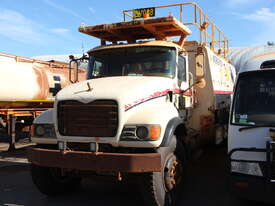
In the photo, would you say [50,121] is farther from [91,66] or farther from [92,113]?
[91,66]

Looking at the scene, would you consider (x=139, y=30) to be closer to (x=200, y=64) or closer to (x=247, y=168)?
(x=200, y=64)

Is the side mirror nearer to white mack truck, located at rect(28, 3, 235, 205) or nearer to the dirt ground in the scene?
white mack truck, located at rect(28, 3, 235, 205)

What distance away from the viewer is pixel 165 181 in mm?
4332

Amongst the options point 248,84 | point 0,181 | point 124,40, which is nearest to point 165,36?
point 124,40

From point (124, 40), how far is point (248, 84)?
3359mm

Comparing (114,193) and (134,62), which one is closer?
(114,193)

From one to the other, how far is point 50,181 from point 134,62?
248cm

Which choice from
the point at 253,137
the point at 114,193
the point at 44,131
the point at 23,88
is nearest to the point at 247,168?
the point at 253,137

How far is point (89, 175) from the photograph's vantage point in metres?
4.38

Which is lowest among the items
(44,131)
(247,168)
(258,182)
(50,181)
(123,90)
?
(50,181)

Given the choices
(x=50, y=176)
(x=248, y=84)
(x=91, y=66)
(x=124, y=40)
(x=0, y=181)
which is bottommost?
(x=0, y=181)

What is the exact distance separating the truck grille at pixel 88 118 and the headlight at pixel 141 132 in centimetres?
15

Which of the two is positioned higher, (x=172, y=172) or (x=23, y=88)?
(x=23, y=88)

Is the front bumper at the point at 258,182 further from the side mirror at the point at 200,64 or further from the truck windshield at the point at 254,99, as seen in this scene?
the side mirror at the point at 200,64
